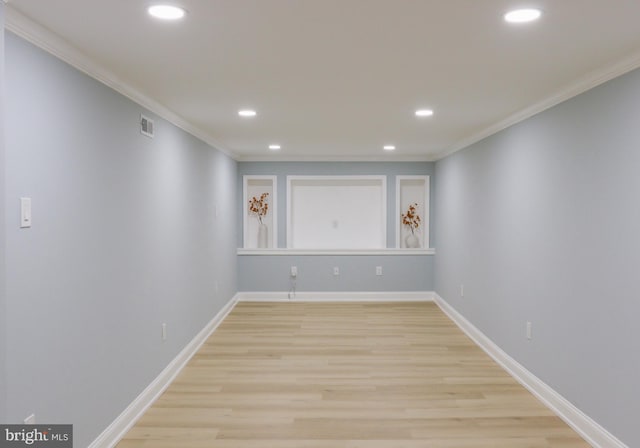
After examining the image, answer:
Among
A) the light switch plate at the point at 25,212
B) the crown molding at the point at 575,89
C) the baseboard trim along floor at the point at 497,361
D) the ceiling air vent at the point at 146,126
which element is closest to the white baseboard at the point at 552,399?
the baseboard trim along floor at the point at 497,361

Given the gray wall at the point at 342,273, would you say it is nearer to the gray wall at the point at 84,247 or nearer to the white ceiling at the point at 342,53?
the gray wall at the point at 84,247

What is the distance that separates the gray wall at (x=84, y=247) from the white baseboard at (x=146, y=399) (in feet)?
0.19

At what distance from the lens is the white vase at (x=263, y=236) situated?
7.77m

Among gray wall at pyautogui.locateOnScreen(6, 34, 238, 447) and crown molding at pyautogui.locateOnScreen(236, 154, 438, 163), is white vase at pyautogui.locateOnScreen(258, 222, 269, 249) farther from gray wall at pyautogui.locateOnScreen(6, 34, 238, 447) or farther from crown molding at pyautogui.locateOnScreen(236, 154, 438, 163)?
gray wall at pyautogui.locateOnScreen(6, 34, 238, 447)

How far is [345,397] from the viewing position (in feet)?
12.5

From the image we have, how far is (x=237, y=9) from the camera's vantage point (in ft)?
6.54

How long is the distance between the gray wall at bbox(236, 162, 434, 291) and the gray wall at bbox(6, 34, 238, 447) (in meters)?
3.19

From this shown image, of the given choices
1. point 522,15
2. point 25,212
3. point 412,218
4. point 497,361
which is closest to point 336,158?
point 412,218

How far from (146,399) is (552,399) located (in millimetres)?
2786

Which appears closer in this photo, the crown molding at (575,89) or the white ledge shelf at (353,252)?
the crown molding at (575,89)

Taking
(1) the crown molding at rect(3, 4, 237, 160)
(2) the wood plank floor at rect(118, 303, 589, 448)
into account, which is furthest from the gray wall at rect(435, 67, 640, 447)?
(1) the crown molding at rect(3, 4, 237, 160)

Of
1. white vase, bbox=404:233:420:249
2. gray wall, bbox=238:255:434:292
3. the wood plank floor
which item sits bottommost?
the wood plank floor

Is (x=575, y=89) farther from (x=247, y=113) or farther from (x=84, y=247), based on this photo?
(x=84, y=247)

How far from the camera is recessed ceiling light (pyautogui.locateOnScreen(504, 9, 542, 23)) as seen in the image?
6.64 ft
